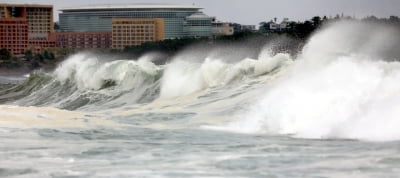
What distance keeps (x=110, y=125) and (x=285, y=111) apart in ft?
15.0

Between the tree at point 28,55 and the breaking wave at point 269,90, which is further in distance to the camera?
the tree at point 28,55

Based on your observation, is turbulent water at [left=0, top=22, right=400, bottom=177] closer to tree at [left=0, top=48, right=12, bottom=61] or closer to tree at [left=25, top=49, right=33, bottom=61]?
tree at [left=0, top=48, right=12, bottom=61]

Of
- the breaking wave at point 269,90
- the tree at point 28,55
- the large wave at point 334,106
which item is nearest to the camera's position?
the large wave at point 334,106

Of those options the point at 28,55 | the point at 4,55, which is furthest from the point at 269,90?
the point at 28,55

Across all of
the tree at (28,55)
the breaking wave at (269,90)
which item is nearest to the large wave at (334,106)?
the breaking wave at (269,90)

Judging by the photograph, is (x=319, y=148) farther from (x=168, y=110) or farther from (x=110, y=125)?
(x=168, y=110)

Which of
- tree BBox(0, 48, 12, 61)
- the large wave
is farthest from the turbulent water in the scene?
tree BBox(0, 48, 12, 61)

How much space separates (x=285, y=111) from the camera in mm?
25688

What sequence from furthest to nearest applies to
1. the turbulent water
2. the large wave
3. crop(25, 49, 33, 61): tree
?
1. crop(25, 49, 33, 61): tree
2. the large wave
3. the turbulent water

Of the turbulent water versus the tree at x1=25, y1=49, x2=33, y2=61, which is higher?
the turbulent water

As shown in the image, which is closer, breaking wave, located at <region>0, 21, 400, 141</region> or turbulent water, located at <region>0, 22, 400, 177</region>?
turbulent water, located at <region>0, 22, 400, 177</region>

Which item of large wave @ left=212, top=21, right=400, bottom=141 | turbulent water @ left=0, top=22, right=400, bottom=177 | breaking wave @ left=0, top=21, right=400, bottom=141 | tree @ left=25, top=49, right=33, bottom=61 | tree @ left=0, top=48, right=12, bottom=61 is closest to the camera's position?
turbulent water @ left=0, top=22, right=400, bottom=177

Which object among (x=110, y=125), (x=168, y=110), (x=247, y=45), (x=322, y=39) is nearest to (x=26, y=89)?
(x=322, y=39)

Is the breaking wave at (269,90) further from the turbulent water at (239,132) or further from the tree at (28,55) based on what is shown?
the tree at (28,55)
